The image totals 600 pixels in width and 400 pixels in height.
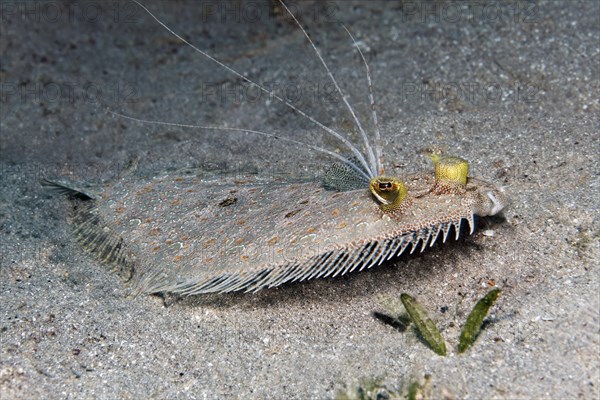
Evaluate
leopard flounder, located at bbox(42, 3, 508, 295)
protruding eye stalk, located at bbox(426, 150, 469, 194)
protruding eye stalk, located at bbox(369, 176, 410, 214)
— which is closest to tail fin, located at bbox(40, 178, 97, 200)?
leopard flounder, located at bbox(42, 3, 508, 295)

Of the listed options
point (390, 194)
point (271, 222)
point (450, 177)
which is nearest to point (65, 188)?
point (271, 222)

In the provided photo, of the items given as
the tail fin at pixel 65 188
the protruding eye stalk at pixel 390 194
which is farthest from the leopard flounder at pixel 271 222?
the tail fin at pixel 65 188

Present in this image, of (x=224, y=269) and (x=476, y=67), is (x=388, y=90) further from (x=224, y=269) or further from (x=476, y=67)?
(x=224, y=269)

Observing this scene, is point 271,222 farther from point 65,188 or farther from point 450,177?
point 65,188

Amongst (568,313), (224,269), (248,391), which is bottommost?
(248,391)

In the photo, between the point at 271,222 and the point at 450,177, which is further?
the point at 271,222

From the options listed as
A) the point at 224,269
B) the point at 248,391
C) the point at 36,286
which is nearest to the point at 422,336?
the point at 248,391

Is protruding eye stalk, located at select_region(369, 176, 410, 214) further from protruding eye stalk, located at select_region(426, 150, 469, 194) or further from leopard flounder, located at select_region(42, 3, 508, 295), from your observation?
protruding eye stalk, located at select_region(426, 150, 469, 194)
